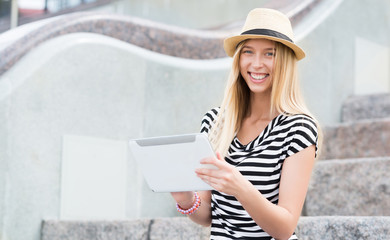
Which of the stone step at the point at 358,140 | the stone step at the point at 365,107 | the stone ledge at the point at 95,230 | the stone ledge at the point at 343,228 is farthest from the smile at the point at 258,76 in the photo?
the stone step at the point at 365,107

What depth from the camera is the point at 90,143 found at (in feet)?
12.0

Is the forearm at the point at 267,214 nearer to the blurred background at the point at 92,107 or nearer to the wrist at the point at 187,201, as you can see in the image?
the wrist at the point at 187,201

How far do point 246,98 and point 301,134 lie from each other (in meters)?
0.36

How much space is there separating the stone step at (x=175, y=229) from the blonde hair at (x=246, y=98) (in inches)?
20.8

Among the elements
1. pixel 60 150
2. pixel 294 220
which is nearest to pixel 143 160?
pixel 294 220

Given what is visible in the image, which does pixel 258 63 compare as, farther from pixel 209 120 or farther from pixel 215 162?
pixel 215 162

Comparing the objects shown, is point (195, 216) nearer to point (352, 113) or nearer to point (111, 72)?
point (111, 72)

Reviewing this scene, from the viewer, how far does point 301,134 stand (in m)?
2.07

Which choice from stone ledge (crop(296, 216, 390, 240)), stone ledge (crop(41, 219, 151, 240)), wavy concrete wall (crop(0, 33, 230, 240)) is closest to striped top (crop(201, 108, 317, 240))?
stone ledge (crop(296, 216, 390, 240))

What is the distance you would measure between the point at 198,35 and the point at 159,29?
349 mm

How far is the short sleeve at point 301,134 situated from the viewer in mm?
2051

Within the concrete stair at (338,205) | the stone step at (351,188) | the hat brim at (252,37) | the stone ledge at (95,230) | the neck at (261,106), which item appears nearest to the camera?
the hat brim at (252,37)

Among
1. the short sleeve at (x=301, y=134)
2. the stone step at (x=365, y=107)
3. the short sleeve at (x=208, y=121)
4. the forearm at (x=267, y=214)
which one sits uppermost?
the stone step at (x=365, y=107)

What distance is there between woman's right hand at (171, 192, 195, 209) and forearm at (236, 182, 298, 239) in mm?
317
